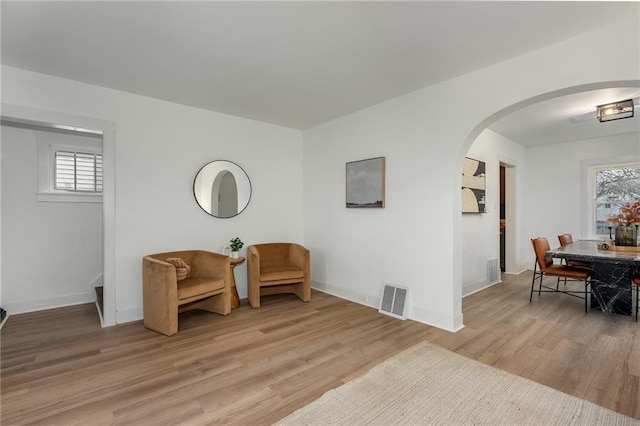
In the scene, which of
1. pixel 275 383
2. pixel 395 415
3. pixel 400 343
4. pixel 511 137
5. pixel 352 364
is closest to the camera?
pixel 395 415

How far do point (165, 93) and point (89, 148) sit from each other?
1.69 m

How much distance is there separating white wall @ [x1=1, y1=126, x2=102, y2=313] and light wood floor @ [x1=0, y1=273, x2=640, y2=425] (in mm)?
351

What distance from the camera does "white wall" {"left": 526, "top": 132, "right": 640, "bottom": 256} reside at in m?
5.23

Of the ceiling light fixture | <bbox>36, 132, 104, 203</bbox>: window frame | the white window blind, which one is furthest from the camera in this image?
the white window blind

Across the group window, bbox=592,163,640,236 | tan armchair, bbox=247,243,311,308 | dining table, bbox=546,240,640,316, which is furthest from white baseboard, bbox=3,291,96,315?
window, bbox=592,163,640,236

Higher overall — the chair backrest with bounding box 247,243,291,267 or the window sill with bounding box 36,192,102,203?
the window sill with bounding box 36,192,102,203

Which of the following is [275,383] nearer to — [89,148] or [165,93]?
[165,93]

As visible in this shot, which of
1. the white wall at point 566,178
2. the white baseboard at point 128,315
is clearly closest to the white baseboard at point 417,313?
the white baseboard at point 128,315

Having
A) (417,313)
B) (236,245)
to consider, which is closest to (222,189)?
(236,245)

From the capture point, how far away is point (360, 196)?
13.3ft

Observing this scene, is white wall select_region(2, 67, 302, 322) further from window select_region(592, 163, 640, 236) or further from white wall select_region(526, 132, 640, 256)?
window select_region(592, 163, 640, 236)

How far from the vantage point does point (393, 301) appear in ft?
11.6

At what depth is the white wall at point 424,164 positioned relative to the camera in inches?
92.4

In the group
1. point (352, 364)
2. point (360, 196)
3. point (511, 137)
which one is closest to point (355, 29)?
point (360, 196)
